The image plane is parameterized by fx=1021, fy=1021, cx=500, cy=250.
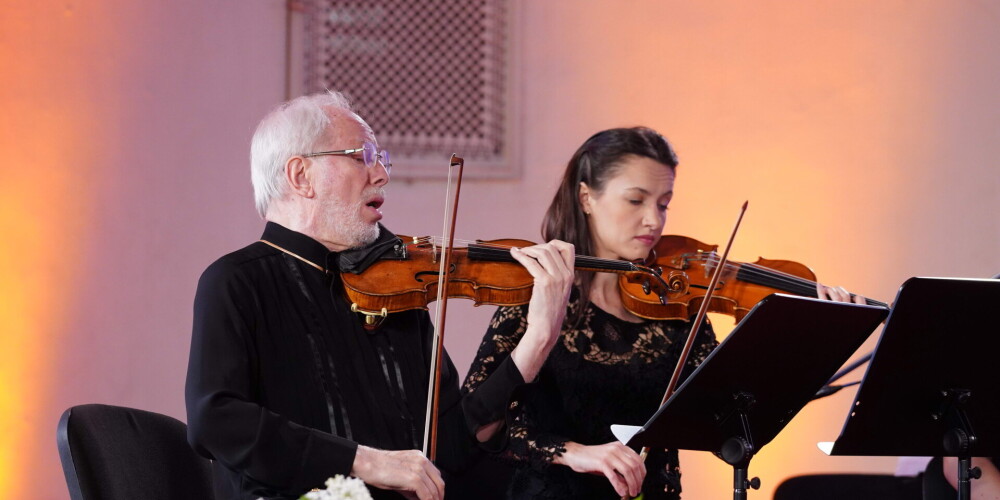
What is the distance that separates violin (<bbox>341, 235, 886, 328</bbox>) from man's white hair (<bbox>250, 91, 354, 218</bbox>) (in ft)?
0.87

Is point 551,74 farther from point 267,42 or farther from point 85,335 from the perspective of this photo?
point 85,335

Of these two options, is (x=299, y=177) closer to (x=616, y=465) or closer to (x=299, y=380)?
(x=299, y=380)

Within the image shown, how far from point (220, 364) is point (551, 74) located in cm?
200

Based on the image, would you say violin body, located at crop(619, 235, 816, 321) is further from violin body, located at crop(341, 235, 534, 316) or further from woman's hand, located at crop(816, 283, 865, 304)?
violin body, located at crop(341, 235, 534, 316)

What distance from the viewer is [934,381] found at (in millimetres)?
1782

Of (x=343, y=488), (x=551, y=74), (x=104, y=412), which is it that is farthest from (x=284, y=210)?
(x=551, y=74)

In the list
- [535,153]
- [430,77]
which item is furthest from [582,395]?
[430,77]

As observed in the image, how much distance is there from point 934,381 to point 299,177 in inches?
48.3

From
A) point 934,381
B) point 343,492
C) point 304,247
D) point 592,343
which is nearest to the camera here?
point 343,492

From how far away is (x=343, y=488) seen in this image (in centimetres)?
105

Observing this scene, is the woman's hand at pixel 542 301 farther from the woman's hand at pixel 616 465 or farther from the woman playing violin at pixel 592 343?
the woman's hand at pixel 616 465

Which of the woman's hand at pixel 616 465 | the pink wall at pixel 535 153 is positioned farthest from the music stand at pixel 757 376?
the pink wall at pixel 535 153

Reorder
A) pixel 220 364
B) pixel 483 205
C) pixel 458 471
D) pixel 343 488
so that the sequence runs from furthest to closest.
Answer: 1. pixel 483 205
2. pixel 458 471
3. pixel 220 364
4. pixel 343 488

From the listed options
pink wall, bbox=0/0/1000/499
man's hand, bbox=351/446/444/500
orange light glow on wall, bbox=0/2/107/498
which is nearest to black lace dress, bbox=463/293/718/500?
man's hand, bbox=351/446/444/500
